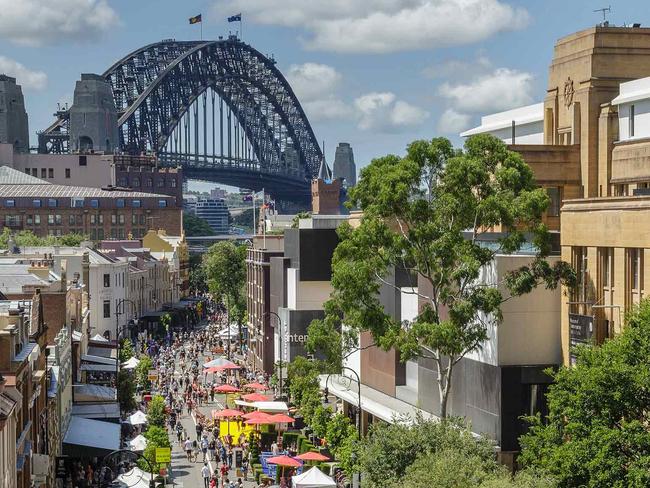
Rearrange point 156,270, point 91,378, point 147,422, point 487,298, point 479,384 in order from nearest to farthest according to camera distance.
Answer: point 487,298
point 479,384
point 147,422
point 91,378
point 156,270

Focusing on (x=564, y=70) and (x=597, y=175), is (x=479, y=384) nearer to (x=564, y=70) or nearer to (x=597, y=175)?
(x=597, y=175)

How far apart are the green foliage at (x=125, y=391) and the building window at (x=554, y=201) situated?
27.9 metres

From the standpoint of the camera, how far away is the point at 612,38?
57938mm

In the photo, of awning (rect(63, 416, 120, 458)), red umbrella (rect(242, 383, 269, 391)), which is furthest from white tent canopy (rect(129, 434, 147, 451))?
red umbrella (rect(242, 383, 269, 391))

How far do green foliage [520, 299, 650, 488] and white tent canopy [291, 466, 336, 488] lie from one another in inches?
646

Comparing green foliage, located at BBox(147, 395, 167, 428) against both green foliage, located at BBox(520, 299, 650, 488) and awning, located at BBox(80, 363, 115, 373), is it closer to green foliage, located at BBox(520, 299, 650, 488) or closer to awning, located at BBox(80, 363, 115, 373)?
awning, located at BBox(80, 363, 115, 373)

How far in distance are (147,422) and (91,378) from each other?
399 inches

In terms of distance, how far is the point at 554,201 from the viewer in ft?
195

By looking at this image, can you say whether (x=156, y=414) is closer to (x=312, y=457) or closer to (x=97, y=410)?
(x=97, y=410)

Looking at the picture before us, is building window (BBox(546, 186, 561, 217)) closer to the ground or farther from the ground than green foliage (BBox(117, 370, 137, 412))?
farther from the ground

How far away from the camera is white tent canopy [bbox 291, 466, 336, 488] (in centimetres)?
5416

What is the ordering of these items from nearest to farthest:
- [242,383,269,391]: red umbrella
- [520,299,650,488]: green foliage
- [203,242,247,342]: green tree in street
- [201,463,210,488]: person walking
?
1. [520,299,650,488]: green foliage
2. [201,463,210,488]: person walking
3. [242,383,269,391]: red umbrella
4. [203,242,247,342]: green tree in street

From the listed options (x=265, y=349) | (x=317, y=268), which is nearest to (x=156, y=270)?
(x=265, y=349)

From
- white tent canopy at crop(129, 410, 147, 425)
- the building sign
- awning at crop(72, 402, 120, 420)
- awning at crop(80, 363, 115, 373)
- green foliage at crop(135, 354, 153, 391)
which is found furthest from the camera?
green foliage at crop(135, 354, 153, 391)
